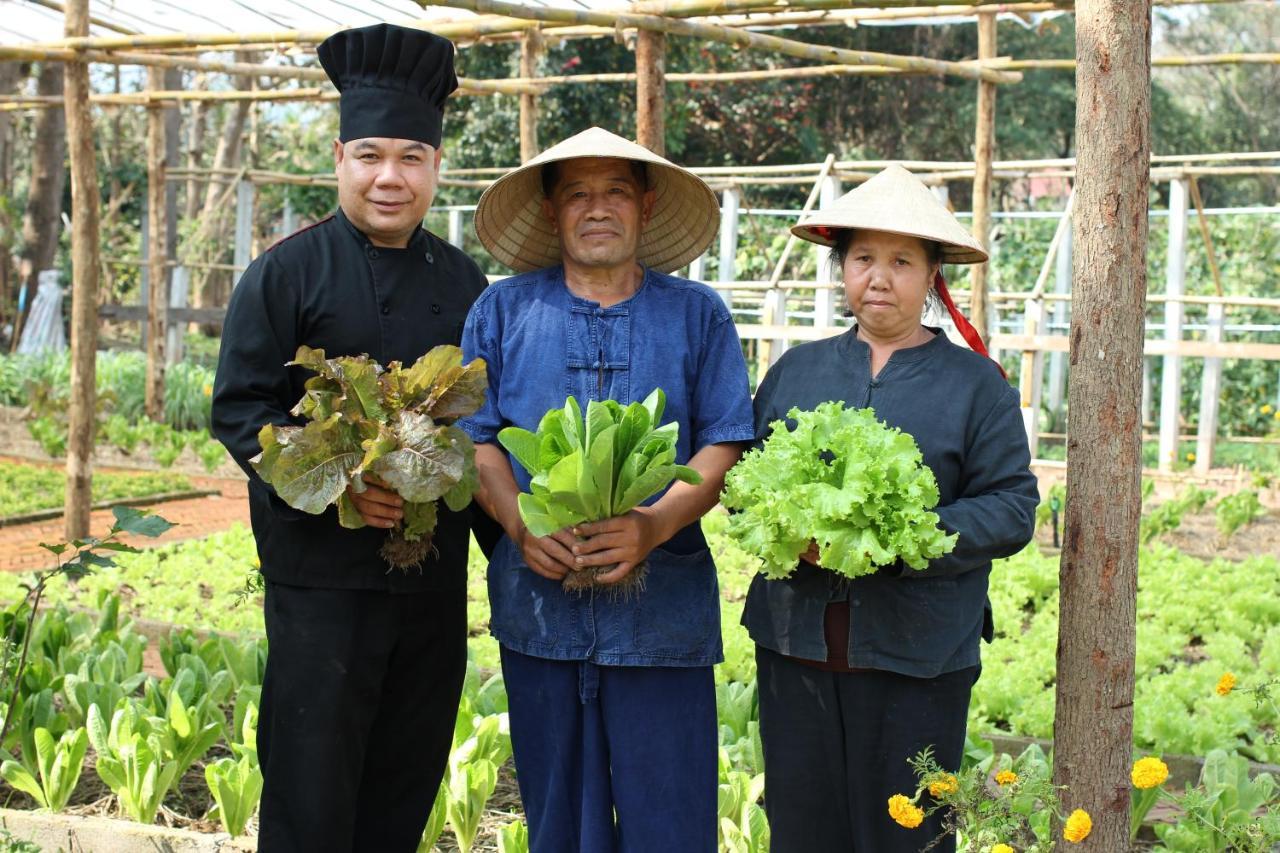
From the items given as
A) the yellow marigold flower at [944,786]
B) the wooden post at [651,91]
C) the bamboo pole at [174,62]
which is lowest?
the yellow marigold flower at [944,786]

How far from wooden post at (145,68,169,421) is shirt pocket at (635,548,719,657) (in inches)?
376

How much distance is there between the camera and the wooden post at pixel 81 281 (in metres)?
6.91

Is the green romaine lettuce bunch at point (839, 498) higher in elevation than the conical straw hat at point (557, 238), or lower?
lower

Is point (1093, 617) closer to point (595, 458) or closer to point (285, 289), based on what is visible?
point (595, 458)

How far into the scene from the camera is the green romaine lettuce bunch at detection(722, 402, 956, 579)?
8.19 feet

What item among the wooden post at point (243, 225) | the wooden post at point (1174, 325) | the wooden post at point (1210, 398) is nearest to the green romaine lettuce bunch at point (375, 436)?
the wooden post at point (1174, 325)

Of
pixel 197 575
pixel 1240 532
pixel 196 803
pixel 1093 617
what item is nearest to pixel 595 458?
pixel 1093 617

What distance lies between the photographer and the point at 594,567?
8.85 feet

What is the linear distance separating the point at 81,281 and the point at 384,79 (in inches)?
178

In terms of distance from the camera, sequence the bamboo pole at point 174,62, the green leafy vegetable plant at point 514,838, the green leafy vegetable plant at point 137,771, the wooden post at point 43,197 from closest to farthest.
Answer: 1. the green leafy vegetable plant at point 514,838
2. the green leafy vegetable plant at point 137,771
3. the bamboo pole at point 174,62
4. the wooden post at point 43,197

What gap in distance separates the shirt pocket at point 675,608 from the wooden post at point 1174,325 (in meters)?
9.05

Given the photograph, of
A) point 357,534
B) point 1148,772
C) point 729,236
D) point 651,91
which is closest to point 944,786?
point 1148,772

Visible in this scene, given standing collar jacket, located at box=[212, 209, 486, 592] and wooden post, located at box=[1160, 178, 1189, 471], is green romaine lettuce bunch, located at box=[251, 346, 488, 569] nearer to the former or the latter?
standing collar jacket, located at box=[212, 209, 486, 592]

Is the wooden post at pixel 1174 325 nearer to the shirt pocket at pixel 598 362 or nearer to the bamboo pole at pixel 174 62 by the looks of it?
the bamboo pole at pixel 174 62
